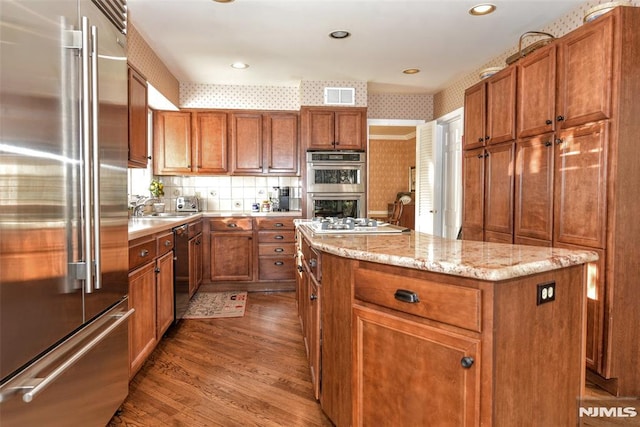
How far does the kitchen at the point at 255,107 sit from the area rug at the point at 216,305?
0.49 metres

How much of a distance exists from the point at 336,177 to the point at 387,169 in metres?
5.08

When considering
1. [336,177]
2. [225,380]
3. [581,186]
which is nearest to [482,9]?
[581,186]

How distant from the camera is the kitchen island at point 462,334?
3.75 feet

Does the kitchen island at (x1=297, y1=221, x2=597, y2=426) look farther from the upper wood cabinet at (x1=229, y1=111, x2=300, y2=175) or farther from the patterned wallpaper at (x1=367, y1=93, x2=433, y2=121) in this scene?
the patterned wallpaper at (x1=367, y1=93, x2=433, y2=121)

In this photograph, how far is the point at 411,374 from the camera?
133 cm

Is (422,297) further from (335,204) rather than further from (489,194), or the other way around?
(335,204)

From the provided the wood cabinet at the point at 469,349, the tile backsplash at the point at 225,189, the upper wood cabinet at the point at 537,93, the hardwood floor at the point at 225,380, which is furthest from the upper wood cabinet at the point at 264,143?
the wood cabinet at the point at 469,349

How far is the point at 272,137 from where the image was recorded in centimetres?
479

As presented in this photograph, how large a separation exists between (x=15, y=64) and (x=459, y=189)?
4122 millimetres

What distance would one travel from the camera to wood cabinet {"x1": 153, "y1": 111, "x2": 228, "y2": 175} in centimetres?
467

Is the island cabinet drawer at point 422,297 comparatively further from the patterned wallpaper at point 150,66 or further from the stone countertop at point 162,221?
the patterned wallpaper at point 150,66

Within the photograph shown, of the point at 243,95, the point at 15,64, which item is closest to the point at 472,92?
the point at 243,95

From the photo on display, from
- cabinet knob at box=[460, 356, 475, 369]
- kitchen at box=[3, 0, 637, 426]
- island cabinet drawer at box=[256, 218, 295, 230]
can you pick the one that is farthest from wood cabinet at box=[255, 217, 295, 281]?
cabinet knob at box=[460, 356, 475, 369]

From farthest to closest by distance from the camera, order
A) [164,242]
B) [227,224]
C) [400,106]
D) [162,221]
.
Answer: [400,106]
[227,224]
[162,221]
[164,242]
